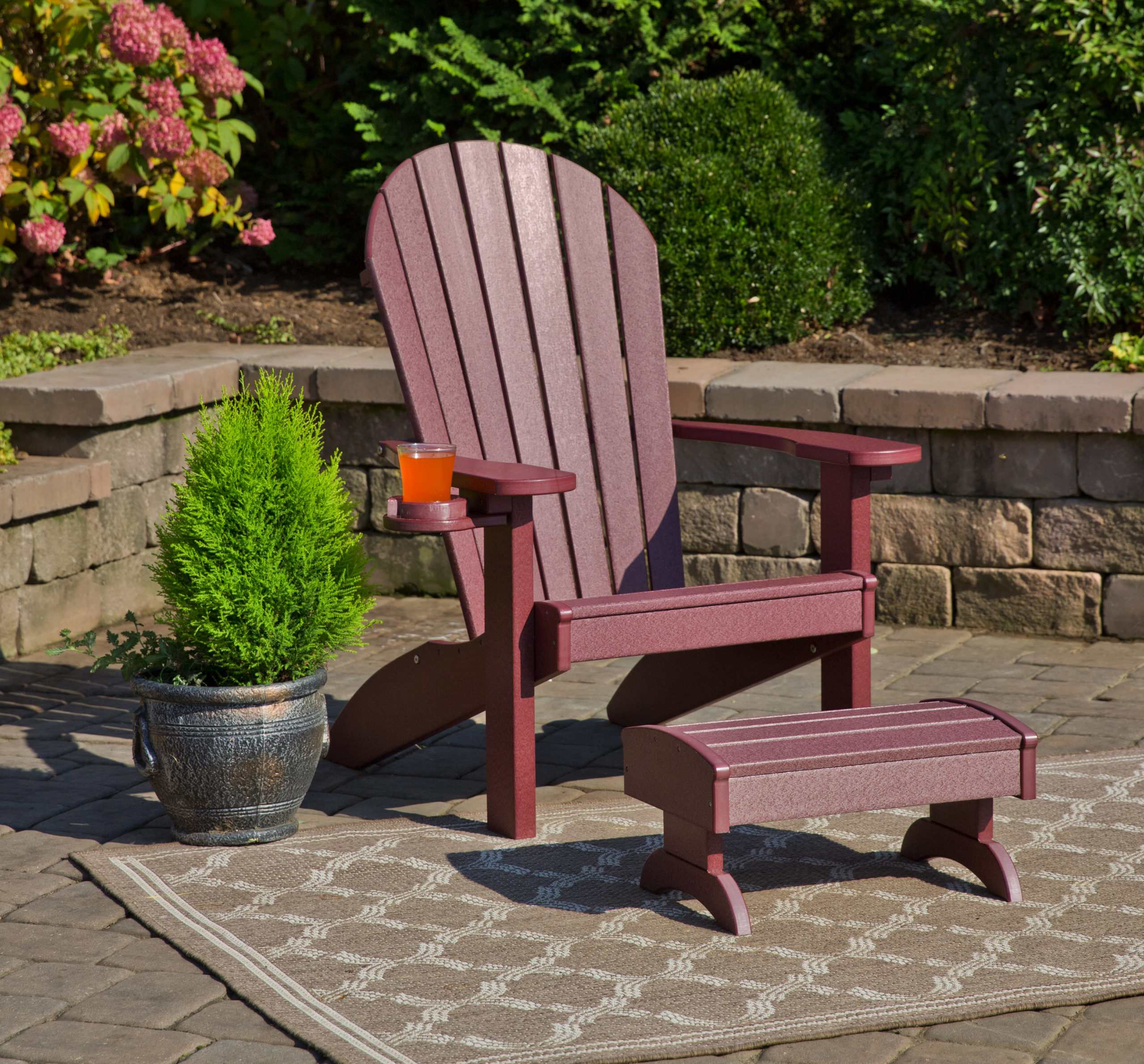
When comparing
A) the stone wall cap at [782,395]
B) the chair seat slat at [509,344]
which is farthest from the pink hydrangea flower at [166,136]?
the chair seat slat at [509,344]

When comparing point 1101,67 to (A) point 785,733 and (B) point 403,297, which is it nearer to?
(B) point 403,297

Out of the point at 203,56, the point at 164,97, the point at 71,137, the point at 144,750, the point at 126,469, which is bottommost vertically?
the point at 144,750

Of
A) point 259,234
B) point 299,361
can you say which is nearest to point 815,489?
point 299,361

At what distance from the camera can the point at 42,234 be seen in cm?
544

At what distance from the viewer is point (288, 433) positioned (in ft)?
9.96

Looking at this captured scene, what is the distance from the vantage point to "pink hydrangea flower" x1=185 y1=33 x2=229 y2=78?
5648 mm

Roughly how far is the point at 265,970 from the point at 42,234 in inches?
148

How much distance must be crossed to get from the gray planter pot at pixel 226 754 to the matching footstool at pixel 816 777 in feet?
2.29

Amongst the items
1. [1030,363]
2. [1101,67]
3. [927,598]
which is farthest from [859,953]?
[1101,67]

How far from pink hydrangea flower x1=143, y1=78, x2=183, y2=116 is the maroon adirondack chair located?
2382mm

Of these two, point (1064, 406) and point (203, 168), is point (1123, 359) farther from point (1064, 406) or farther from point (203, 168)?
point (203, 168)

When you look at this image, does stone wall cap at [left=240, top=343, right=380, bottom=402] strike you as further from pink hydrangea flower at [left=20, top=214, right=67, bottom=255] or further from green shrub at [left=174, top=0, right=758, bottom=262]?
green shrub at [left=174, top=0, right=758, bottom=262]

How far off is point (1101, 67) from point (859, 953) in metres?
3.77

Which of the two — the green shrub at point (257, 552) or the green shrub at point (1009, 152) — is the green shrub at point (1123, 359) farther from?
the green shrub at point (257, 552)
